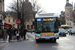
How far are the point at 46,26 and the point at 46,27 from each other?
0.12 metres

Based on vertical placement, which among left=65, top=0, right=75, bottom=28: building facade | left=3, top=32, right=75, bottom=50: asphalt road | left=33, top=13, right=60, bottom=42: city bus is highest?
left=65, top=0, right=75, bottom=28: building facade

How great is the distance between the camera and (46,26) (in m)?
16.1

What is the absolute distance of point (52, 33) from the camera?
1592 cm

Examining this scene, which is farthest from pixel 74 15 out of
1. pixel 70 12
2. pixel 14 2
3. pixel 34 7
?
pixel 14 2

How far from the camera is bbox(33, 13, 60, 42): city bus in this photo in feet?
52.2

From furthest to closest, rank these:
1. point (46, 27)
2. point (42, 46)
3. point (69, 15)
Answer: point (69, 15), point (46, 27), point (42, 46)

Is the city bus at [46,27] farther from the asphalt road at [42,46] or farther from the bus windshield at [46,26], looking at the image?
the asphalt road at [42,46]

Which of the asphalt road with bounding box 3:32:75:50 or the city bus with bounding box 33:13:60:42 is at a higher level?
the city bus with bounding box 33:13:60:42

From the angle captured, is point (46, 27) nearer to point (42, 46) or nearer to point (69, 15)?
point (42, 46)

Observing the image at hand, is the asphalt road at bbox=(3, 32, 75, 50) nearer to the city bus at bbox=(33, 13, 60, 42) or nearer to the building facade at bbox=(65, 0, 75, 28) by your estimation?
the city bus at bbox=(33, 13, 60, 42)

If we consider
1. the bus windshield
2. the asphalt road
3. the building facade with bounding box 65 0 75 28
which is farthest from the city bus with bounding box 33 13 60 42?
the building facade with bounding box 65 0 75 28

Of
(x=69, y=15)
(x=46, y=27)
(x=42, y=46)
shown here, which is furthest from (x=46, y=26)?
(x=69, y=15)

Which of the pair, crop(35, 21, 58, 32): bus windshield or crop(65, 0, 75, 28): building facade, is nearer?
crop(35, 21, 58, 32): bus windshield

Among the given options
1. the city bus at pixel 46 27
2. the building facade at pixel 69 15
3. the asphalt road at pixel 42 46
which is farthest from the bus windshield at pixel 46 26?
the building facade at pixel 69 15
